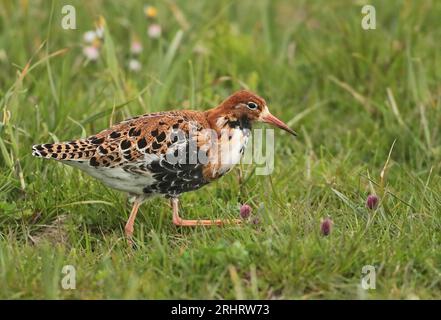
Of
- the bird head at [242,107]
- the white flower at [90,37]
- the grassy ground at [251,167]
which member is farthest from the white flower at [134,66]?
the bird head at [242,107]

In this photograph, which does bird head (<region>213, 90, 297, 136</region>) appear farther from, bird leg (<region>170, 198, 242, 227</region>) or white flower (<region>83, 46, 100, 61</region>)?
white flower (<region>83, 46, 100, 61</region>)

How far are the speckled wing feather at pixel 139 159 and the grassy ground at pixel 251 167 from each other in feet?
1.08

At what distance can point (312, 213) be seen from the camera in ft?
21.5

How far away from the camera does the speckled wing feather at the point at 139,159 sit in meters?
6.48

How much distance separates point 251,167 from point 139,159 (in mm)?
1285

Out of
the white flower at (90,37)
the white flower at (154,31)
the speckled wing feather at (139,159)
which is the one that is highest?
the white flower at (154,31)

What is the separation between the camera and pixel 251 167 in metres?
7.45

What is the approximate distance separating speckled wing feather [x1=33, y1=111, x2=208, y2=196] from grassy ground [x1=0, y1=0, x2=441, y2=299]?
0.33 meters

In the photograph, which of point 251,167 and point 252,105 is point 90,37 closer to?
point 251,167

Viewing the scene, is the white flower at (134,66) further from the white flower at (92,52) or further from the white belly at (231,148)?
the white belly at (231,148)

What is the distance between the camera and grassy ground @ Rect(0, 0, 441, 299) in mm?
5660

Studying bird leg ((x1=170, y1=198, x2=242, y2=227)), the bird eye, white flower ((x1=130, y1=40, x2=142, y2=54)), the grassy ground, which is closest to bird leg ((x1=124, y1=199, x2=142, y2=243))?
the grassy ground

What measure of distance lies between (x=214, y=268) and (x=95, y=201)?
141 centimetres

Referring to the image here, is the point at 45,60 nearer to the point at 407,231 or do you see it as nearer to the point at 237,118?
the point at 237,118
